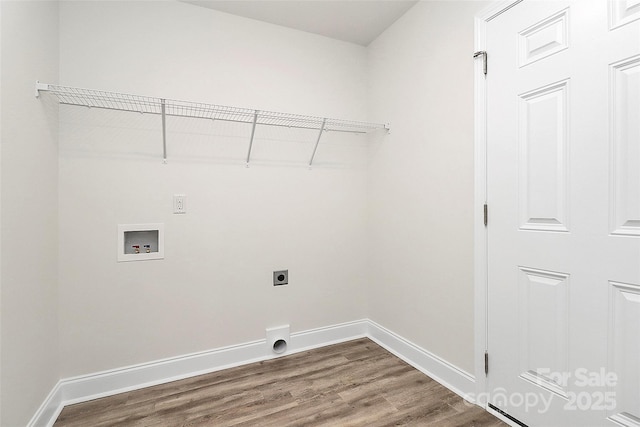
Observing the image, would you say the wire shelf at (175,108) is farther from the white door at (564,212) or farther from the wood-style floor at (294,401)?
the wood-style floor at (294,401)

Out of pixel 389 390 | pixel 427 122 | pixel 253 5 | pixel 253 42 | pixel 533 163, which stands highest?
pixel 253 5

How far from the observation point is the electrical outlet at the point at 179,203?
81.0 inches

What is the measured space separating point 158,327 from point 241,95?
173 centimetres

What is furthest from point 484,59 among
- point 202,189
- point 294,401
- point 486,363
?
point 294,401

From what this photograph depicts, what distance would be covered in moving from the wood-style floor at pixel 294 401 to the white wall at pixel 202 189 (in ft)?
0.85

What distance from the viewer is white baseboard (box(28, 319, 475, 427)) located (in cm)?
179

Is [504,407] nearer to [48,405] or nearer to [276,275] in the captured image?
[276,275]

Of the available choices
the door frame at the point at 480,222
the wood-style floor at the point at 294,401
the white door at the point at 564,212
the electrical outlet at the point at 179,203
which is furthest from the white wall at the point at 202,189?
the white door at the point at 564,212

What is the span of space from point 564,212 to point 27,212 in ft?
8.20

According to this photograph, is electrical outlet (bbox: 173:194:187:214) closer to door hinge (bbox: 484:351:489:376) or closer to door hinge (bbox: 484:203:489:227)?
door hinge (bbox: 484:203:489:227)

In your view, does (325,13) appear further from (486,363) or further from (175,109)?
(486,363)

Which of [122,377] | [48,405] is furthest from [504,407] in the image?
[48,405]

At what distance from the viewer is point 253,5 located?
6.98 feet

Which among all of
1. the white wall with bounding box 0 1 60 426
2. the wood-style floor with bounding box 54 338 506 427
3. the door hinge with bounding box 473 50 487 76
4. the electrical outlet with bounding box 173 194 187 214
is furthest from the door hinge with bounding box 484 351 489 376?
the white wall with bounding box 0 1 60 426
